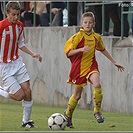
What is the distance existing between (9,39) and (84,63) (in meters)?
1.47

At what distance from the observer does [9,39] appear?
1109 centimetres

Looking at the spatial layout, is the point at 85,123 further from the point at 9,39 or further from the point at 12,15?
the point at 12,15

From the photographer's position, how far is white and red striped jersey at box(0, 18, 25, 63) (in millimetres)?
11000

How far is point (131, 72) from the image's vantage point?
49.3 ft

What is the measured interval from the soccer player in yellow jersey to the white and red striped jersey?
91 cm

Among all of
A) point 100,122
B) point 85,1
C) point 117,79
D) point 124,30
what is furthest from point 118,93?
point 100,122

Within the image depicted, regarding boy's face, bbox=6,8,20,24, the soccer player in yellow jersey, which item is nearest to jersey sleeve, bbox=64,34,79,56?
the soccer player in yellow jersey

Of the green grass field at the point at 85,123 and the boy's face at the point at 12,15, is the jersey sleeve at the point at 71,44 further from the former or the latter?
the green grass field at the point at 85,123

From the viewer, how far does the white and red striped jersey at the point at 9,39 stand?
1100 centimetres

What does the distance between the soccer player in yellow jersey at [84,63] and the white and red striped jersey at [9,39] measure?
906mm

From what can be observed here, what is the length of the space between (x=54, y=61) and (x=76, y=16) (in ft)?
4.26

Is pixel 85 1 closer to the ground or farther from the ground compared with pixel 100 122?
farther from the ground

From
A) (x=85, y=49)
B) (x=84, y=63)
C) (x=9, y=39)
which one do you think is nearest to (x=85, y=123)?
(x=84, y=63)

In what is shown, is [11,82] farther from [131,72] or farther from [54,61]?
[54,61]
